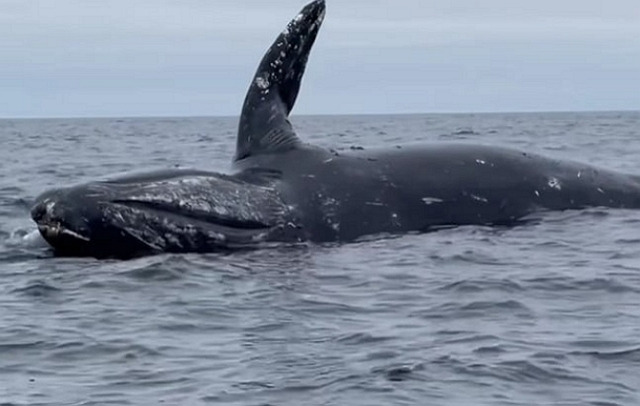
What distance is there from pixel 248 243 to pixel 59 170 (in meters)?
16.8

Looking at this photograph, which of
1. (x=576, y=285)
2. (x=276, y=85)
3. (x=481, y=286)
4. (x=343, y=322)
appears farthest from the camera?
(x=276, y=85)

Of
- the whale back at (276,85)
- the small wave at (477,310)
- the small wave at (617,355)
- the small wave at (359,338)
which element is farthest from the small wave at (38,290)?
the small wave at (617,355)

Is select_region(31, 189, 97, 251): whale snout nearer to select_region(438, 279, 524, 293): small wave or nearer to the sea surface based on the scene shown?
the sea surface

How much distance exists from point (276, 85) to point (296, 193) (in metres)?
1.41

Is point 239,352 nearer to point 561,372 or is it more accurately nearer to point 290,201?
point 561,372

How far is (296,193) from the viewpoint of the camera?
48.1 feet

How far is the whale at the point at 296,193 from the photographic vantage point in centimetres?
1377

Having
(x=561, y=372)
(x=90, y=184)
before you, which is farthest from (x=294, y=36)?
(x=561, y=372)

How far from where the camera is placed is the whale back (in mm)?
15133

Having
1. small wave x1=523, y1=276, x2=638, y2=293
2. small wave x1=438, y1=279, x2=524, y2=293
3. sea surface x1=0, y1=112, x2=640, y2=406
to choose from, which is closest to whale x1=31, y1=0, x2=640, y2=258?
sea surface x1=0, y1=112, x2=640, y2=406

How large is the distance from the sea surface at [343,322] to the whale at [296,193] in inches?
13.8

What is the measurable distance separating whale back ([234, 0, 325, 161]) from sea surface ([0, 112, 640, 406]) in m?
1.62

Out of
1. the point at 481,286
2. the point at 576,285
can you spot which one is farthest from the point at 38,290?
the point at 576,285

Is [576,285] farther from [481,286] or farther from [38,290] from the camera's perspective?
[38,290]
